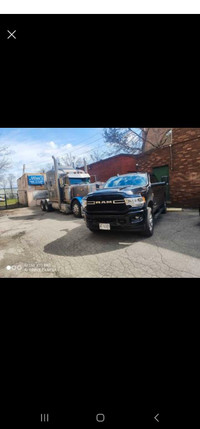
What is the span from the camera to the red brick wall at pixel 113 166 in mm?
8797

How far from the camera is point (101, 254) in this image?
2311 mm

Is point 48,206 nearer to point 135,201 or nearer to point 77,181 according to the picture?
point 77,181

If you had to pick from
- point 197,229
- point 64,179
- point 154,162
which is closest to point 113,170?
point 154,162

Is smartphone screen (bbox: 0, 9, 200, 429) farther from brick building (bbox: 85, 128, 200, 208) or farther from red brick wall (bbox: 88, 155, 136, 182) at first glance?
red brick wall (bbox: 88, 155, 136, 182)

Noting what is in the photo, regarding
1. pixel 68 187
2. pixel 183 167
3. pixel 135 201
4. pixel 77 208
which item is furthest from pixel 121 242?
pixel 183 167

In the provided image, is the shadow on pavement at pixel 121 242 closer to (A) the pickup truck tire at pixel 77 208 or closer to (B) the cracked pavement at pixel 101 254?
(B) the cracked pavement at pixel 101 254

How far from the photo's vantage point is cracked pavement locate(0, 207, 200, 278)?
1611 mm

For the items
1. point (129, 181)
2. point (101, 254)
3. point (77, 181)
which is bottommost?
point (101, 254)

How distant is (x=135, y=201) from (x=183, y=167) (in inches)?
191

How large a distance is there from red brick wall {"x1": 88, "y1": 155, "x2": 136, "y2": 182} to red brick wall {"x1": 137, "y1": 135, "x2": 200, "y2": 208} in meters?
1.84
